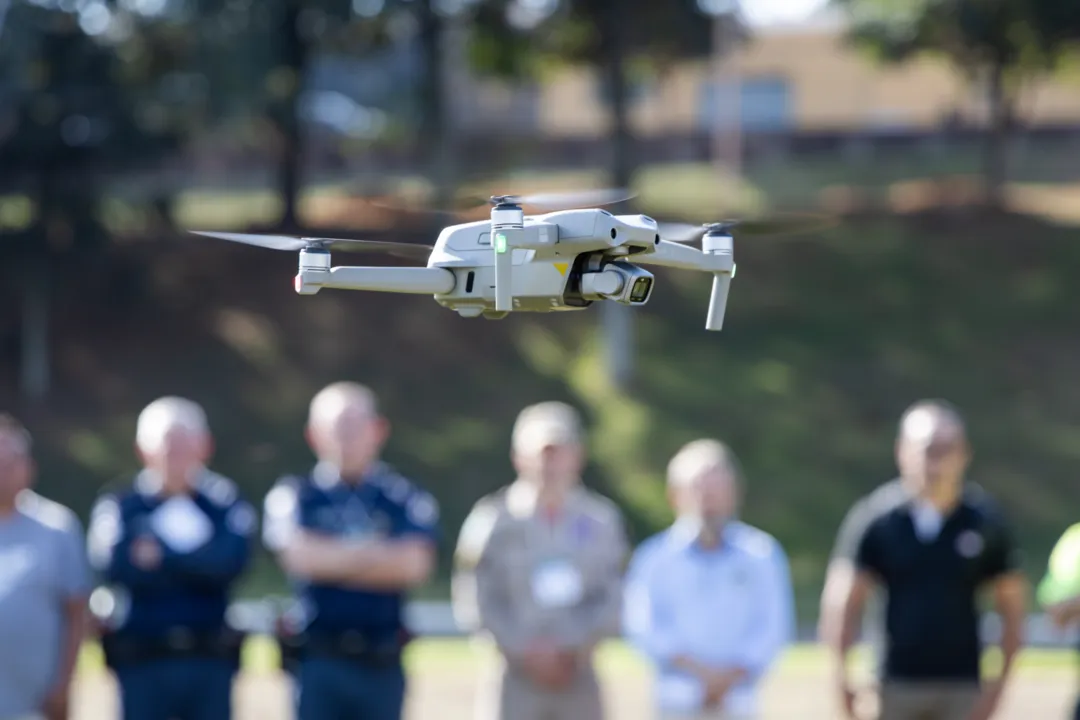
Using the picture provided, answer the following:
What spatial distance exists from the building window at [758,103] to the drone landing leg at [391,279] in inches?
1382

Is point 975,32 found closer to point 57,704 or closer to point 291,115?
point 291,115

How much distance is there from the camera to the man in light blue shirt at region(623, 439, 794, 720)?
7.17 m

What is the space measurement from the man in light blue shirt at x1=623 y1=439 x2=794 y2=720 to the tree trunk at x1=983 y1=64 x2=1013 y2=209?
2475cm

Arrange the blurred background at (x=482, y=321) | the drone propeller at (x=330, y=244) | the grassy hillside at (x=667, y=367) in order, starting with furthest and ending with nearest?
1. the blurred background at (x=482, y=321)
2. the grassy hillside at (x=667, y=367)
3. the drone propeller at (x=330, y=244)

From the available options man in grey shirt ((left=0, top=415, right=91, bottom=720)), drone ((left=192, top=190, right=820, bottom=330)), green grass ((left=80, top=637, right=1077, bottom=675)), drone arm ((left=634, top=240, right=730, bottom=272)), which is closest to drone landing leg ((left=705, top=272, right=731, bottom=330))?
drone arm ((left=634, top=240, right=730, bottom=272))

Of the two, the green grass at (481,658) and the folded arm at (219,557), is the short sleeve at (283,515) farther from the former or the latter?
the green grass at (481,658)

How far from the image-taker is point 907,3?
2825cm

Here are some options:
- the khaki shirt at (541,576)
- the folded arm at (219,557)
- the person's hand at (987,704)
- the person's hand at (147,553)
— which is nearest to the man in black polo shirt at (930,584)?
the person's hand at (987,704)

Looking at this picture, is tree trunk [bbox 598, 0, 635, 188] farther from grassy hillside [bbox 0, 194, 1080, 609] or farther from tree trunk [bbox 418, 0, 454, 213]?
tree trunk [bbox 418, 0, 454, 213]

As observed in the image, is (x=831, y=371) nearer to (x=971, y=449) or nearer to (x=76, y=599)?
(x=971, y=449)

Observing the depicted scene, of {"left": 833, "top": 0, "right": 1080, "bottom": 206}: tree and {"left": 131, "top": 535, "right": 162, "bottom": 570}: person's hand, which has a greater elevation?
{"left": 833, "top": 0, "right": 1080, "bottom": 206}: tree

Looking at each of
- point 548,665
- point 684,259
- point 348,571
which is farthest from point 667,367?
point 684,259

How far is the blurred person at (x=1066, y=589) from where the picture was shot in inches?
274

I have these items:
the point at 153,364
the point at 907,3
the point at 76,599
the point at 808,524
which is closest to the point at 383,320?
the point at 153,364
